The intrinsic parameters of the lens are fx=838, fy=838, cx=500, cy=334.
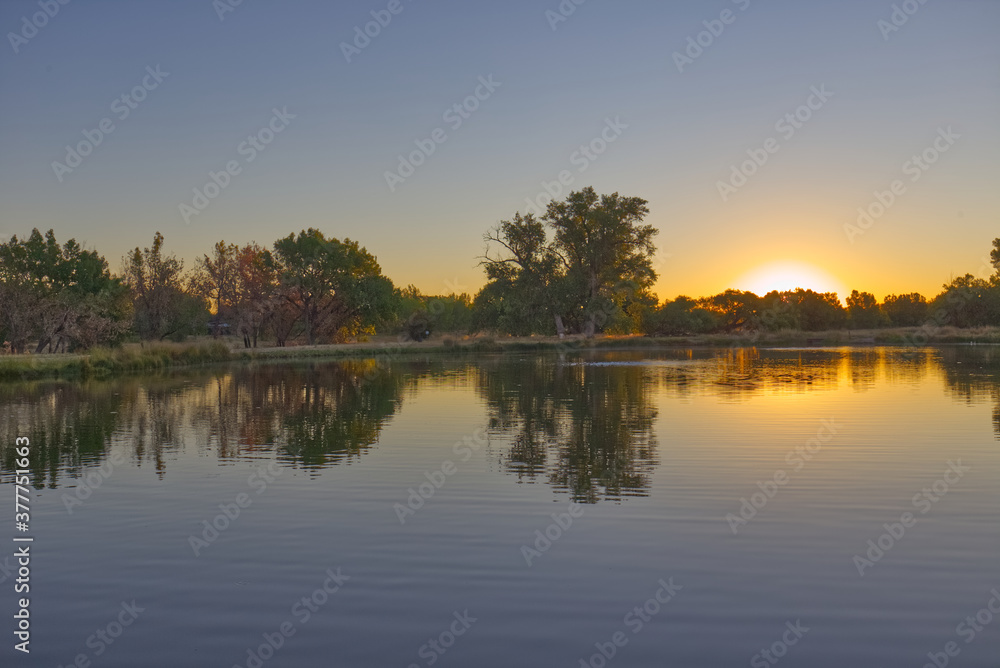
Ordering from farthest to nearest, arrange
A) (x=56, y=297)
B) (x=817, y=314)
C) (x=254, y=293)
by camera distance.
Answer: (x=817, y=314) → (x=254, y=293) → (x=56, y=297)

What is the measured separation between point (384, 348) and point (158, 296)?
77.4 ft

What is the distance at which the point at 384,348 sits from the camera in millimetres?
71562

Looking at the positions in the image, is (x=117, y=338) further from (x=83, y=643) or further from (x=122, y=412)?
(x=83, y=643)

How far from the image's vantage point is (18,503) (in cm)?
1284

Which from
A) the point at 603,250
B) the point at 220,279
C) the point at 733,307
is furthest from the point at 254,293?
the point at 733,307

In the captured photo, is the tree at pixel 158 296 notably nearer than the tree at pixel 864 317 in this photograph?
Yes

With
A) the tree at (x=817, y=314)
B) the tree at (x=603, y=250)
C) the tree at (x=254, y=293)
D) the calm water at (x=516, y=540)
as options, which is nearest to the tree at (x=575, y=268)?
the tree at (x=603, y=250)

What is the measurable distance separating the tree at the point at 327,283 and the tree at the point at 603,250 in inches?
793

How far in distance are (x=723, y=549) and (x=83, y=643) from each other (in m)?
6.82

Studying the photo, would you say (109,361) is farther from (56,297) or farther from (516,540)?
(516,540)

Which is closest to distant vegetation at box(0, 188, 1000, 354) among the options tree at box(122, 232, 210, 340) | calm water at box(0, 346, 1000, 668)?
tree at box(122, 232, 210, 340)

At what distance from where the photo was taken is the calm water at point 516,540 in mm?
7324

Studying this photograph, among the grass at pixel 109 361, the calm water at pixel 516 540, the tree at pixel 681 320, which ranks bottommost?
the calm water at pixel 516 540

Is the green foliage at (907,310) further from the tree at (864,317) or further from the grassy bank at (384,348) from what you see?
the grassy bank at (384,348)
